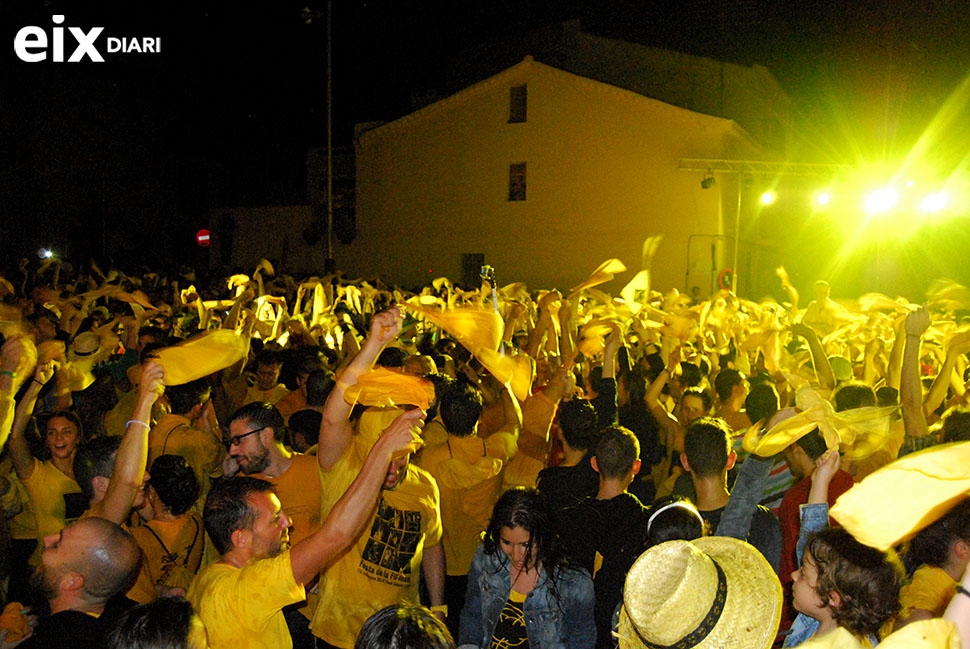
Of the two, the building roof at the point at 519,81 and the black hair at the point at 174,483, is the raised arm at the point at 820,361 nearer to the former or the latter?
the black hair at the point at 174,483

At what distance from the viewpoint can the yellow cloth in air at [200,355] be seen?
375cm

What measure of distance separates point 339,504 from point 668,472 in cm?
388

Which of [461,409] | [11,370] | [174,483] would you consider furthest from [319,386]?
[11,370]

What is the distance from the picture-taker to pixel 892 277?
2722 centimetres

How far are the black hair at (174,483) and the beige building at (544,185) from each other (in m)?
23.9

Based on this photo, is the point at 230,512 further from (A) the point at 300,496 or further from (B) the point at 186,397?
(B) the point at 186,397

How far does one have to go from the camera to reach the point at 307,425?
17.5 feet

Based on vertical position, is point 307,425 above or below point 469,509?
above

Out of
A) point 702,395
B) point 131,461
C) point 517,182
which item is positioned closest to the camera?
point 131,461

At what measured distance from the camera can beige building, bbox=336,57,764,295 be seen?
91.5ft

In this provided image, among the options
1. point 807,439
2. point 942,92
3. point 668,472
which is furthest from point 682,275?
point 807,439

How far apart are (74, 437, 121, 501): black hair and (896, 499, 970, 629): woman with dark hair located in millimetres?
3617

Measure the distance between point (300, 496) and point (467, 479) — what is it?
101cm

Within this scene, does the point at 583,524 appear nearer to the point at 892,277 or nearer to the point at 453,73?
the point at 892,277
